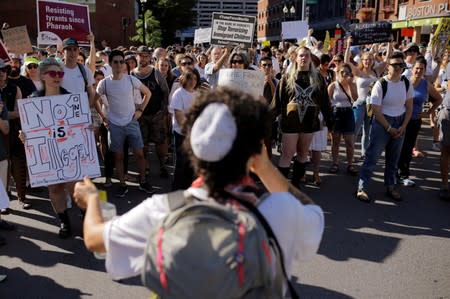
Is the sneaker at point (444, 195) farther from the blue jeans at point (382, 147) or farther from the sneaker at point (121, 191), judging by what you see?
the sneaker at point (121, 191)

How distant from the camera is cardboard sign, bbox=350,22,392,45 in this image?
9.27m

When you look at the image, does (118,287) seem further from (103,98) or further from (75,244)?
(103,98)

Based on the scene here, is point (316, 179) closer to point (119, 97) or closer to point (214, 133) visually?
point (119, 97)

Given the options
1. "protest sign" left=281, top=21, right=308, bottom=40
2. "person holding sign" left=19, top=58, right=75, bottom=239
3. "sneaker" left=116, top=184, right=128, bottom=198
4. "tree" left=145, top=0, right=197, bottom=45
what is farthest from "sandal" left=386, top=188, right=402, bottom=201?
"tree" left=145, top=0, right=197, bottom=45

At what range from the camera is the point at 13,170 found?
5.59 m

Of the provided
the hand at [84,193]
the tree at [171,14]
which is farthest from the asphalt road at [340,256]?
the tree at [171,14]

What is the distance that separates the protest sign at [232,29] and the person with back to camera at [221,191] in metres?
5.73

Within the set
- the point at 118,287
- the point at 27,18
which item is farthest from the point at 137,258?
the point at 27,18

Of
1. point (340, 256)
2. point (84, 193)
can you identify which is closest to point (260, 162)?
point (84, 193)

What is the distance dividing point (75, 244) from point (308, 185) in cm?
345

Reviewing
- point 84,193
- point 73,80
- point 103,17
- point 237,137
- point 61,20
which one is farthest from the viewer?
point 103,17

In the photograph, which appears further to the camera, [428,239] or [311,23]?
[311,23]

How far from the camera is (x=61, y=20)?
7.51 metres

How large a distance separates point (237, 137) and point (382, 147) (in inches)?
185
